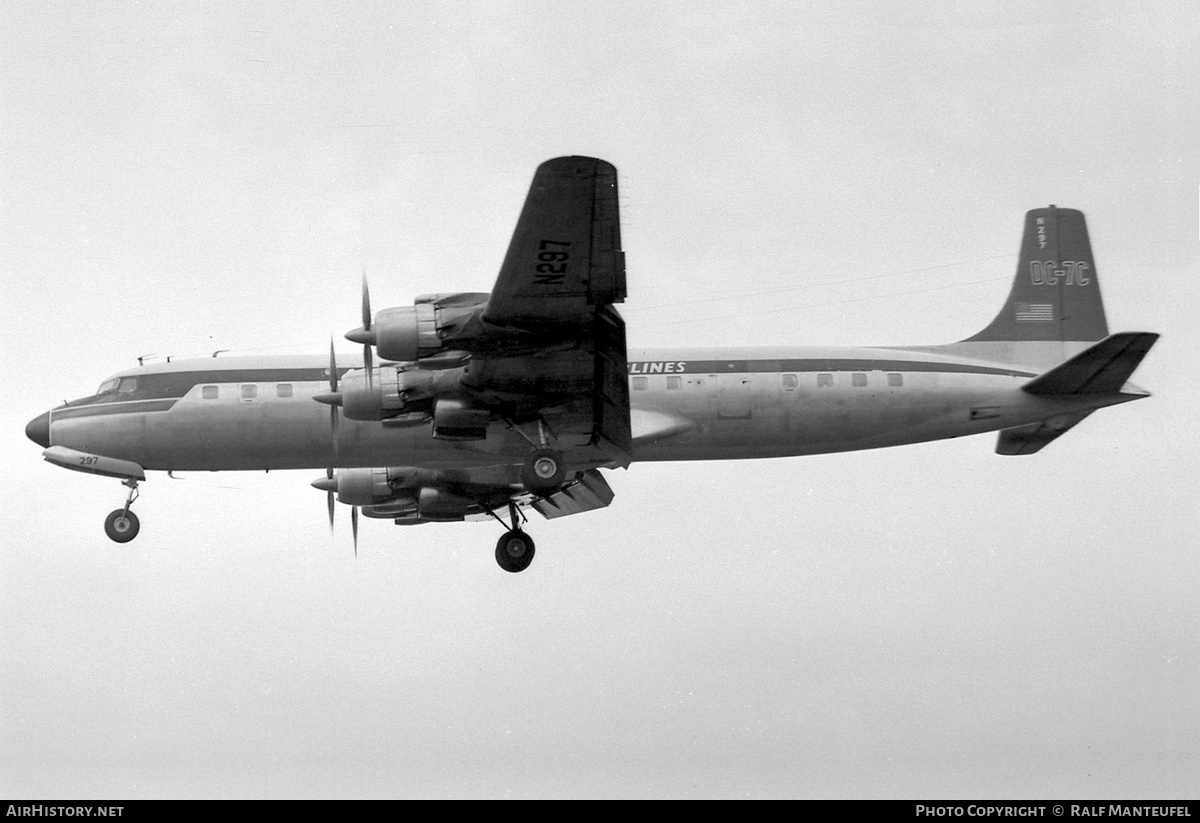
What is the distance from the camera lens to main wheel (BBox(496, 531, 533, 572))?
3111 centimetres

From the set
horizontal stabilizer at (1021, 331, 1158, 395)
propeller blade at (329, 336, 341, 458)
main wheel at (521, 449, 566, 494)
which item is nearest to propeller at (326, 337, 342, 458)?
propeller blade at (329, 336, 341, 458)

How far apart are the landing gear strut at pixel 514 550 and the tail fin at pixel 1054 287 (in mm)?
10661

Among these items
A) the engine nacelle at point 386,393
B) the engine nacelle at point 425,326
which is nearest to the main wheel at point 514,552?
the engine nacelle at point 386,393

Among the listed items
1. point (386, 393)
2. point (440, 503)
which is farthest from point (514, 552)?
point (386, 393)

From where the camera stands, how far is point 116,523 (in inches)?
1164

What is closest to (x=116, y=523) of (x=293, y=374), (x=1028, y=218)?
(x=293, y=374)

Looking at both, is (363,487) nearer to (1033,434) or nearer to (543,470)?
(543,470)

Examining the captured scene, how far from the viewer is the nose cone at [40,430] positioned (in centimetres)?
2930

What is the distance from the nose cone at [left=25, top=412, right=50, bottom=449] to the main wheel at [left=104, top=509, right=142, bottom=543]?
74.6 inches

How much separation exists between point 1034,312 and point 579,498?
10525mm

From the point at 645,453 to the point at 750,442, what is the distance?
6.73 feet

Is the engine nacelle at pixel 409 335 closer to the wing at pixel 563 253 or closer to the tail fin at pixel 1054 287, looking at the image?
the wing at pixel 563 253

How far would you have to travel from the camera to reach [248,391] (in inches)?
1130
